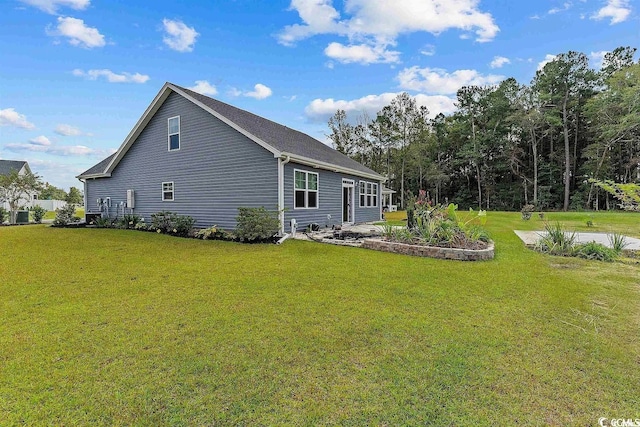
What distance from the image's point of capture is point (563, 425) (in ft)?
6.44

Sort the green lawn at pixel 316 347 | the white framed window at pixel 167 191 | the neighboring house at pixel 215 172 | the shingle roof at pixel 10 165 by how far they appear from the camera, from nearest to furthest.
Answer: the green lawn at pixel 316 347 < the neighboring house at pixel 215 172 < the white framed window at pixel 167 191 < the shingle roof at pixel 10 165

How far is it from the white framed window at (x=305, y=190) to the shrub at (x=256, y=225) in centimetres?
157

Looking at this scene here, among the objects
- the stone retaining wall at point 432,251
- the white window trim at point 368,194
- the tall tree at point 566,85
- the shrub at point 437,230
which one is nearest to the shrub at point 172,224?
the stone retaining wall at point 432,251

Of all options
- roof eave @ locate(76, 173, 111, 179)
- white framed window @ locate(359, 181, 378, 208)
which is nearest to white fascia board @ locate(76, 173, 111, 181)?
roof eave @ locate(76, 173, 111, 179)

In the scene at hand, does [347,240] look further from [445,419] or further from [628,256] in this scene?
[445,419]

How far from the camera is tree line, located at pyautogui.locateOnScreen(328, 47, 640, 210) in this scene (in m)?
27.4

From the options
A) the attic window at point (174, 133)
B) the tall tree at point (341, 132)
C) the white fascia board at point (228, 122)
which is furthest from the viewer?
the tall tree at point (341, 132)

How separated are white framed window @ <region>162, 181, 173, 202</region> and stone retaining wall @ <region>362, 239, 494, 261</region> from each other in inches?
359

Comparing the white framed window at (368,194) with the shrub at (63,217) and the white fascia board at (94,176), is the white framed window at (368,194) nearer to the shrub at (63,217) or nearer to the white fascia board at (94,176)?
the white fascia board at (94,176)

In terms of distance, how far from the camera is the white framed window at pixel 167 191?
13.2 m

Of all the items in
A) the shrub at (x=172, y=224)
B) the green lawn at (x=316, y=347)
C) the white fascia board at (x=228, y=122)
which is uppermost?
the white fascia board at (x=228, y=122)

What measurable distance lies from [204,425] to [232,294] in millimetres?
2580

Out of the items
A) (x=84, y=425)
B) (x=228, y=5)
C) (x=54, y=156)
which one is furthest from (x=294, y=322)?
(x=54, y=156)

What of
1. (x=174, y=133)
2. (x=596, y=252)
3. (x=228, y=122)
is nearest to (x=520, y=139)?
(x=596, y=252)
